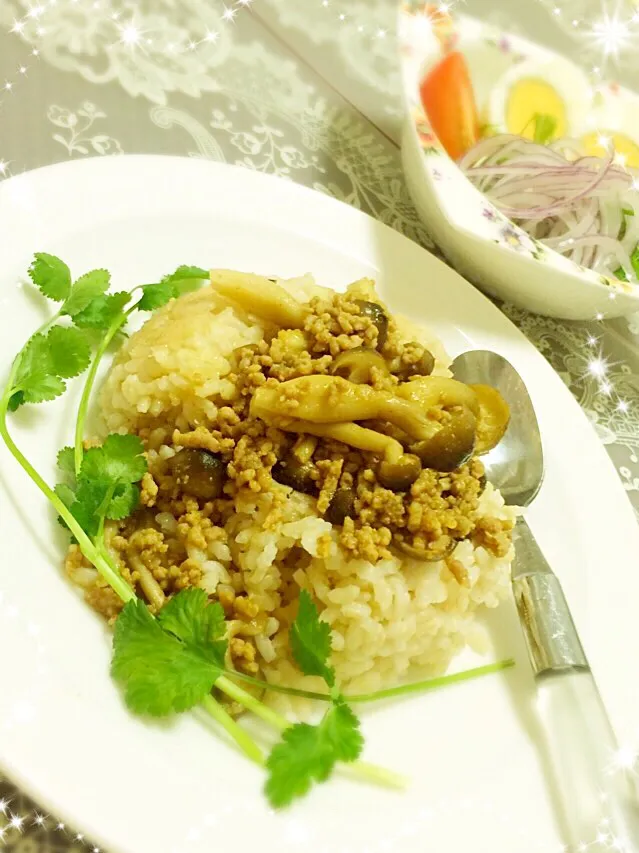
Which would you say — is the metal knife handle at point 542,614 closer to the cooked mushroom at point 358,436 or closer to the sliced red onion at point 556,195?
the cooked mushroom at point 358,436

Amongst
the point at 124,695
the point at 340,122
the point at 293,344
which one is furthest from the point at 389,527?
the point at 340,122

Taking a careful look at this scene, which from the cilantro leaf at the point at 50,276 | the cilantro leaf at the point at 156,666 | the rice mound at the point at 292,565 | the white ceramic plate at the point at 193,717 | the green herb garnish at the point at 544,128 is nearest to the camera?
the white ceramic plate at the point at 193,717

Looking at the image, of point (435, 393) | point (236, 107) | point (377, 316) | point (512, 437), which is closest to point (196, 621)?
point (435, 393)

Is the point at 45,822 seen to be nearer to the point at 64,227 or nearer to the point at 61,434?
the point at 61,434

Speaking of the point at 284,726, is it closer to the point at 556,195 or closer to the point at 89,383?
the point at 89,383

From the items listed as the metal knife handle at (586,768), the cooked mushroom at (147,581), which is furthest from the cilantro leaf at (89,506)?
the metal knife handle at (586,768)

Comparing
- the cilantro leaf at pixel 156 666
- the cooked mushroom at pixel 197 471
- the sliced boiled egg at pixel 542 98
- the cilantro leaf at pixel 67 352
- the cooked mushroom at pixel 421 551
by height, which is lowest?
the cilantro leaf at pixel 156 666

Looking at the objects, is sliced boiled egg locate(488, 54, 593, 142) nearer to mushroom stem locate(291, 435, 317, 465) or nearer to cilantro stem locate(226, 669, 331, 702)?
mushroom stem locate(291, 435, 317, 465)
